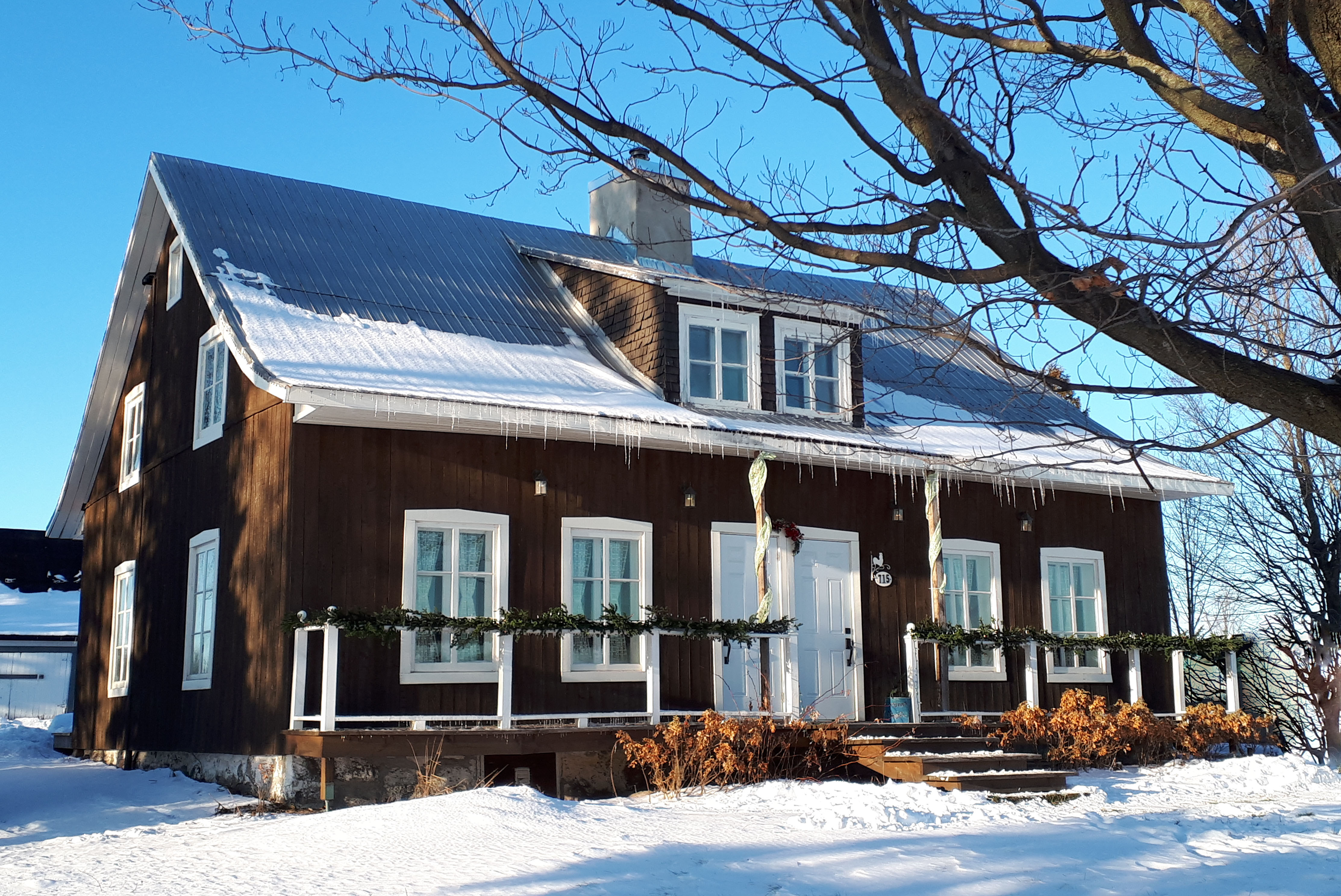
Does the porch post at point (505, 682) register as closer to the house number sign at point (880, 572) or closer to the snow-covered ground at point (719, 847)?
the snow-covered ground at point (719, 847)

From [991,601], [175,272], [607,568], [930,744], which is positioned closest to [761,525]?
[607,568]

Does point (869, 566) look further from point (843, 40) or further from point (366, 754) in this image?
point (843, 40)

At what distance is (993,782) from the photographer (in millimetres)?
10250

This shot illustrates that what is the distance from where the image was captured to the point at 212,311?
12.2 m

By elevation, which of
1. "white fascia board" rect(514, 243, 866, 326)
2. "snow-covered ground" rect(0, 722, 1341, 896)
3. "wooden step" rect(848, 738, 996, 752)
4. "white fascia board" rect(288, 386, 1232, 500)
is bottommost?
"snow-covered ground" rect(0, 722, 1341, 896)

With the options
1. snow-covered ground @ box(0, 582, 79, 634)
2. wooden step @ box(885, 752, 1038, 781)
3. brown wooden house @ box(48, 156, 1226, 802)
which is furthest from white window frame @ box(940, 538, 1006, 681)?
snow-covered ground @ box(0, 582, 79, 634)

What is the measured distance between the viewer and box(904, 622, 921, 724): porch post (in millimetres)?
12477

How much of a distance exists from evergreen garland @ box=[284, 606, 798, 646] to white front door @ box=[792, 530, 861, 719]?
1140 millimetres

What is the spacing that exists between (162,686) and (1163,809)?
9725 mm

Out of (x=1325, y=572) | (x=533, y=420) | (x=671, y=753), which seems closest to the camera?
(x=671, y=753)

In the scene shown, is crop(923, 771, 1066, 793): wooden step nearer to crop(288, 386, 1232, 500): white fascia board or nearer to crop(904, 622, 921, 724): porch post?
crop(904, 622, 921, 724): porch post

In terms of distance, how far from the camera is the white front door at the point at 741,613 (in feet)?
41.9

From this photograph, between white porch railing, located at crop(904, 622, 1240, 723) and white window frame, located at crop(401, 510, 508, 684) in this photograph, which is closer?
white window frame, located at crop(401, 510, 508, 684)

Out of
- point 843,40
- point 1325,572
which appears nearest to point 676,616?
point 843,40
